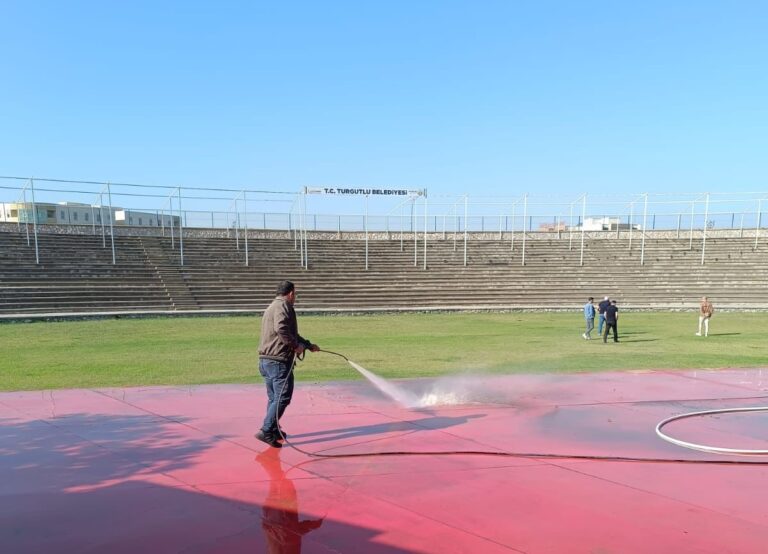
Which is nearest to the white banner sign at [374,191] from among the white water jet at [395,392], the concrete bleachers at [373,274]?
the concrete bleachers at [373,274]

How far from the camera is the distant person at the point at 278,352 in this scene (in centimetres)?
659

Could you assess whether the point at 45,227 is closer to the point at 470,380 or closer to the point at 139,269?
the point at 139,269

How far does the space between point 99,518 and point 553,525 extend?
369 cm

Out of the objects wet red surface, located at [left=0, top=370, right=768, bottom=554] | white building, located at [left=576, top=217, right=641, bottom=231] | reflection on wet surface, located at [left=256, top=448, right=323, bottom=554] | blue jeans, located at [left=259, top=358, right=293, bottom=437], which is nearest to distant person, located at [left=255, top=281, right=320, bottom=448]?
blue jeans, located at [left=259, top=358, right=293, bottom=437]

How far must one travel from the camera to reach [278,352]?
21.8 feet

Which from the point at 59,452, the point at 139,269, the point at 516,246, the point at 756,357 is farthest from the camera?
the point at 516,246

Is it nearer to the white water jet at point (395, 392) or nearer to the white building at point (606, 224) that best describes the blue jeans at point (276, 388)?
the white water jet at point (395, 392)

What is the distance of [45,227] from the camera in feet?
119

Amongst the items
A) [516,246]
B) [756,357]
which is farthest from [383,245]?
[756,357]

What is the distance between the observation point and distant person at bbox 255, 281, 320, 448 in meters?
6.59

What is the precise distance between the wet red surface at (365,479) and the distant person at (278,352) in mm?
322

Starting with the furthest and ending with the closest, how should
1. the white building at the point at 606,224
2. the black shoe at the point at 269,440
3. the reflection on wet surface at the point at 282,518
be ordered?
the white building at the point at 606,224, the black shoe at the point at 269,440, the reflection on wet surface at the point at 282,518

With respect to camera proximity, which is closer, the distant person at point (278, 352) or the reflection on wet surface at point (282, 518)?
the reflection on wet surface at point (282, 518)

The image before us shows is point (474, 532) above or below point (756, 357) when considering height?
above
